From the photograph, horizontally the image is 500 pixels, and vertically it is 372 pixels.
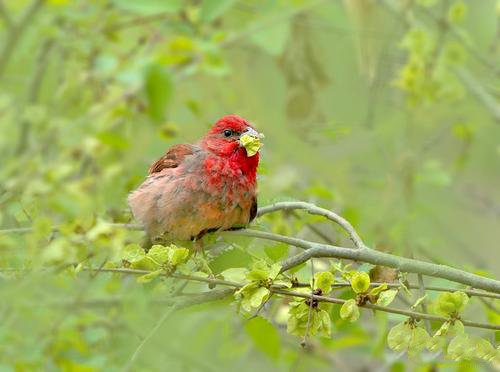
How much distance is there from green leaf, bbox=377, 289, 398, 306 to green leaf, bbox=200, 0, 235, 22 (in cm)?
270

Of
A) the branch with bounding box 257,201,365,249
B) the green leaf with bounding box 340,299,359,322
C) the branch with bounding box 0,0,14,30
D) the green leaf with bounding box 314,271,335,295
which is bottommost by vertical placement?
the green leaf with bounding box 340,299,359,322

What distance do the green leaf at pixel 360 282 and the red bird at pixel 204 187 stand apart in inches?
39.7

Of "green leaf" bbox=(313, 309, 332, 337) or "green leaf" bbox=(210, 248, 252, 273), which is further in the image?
"green leaf" bbox=(210, 248, 252, 273)

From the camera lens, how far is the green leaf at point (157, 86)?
5328 mm

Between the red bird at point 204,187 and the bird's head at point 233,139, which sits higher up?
the bird's head at point 233,139

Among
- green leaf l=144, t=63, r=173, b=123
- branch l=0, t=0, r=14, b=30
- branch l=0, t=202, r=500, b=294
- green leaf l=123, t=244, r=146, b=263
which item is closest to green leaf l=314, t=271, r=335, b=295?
branch l=0, t=202, r=500, b=294

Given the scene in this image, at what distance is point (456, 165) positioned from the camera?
6695 millimetres

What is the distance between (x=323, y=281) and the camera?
3.06 meters

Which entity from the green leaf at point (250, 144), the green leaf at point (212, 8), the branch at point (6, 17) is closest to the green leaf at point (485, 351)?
the green leaf at point (250, 144)

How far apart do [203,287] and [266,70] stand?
4.01 meters

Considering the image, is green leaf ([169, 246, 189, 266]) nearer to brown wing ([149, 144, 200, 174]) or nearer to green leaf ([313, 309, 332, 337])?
green leaf ([313, 309, 332, 337])

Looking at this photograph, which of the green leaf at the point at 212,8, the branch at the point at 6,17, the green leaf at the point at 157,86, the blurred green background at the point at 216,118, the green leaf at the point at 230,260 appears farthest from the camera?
the branch at the point at 6,17

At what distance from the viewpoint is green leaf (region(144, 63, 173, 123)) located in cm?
533

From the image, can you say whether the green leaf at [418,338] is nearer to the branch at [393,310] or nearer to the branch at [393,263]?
the branch at [393,310]
